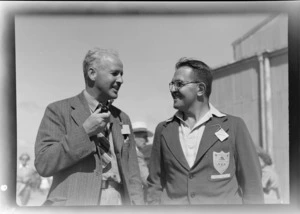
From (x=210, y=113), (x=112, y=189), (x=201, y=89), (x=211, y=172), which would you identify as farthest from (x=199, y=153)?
(x=112, y=189)

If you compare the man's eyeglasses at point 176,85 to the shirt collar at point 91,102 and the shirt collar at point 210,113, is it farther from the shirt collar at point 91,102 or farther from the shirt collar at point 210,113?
the shirt collar at point 91,102

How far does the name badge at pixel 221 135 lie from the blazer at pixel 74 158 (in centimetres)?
44

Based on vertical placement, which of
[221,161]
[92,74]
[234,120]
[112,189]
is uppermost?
[92,74]

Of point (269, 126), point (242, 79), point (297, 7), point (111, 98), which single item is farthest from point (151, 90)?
point (297, 7)

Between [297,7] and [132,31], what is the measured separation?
0.82 metres

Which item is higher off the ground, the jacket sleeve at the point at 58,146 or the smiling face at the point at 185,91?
the smiling face at the point at 185,91

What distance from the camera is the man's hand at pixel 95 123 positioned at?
2314mm

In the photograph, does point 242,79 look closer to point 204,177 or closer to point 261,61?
point 261,61

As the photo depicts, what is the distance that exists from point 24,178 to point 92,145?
0.40 metres

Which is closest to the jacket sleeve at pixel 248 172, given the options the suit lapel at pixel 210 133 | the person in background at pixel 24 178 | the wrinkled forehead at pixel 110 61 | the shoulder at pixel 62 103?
the suit lapel at pixel 210 133

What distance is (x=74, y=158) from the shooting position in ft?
7.52

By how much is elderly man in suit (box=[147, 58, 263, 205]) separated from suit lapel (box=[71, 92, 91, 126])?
0.38 metres

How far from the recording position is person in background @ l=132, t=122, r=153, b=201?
8.23 ft

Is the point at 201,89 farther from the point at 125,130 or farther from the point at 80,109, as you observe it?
the point at 80,109
